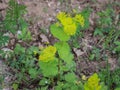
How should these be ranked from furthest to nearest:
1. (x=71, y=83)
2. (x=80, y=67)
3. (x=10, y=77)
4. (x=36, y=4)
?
1. (x=36, y=4)
2. (x=80, y=67)
3. (x=10, y=77)
4. (x=71, y=83)

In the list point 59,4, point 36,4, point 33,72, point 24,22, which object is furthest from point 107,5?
point 33,72

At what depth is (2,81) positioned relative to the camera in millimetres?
3445

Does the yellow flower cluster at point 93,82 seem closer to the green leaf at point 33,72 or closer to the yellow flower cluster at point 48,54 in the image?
the yellow flower cluster at point 48,54

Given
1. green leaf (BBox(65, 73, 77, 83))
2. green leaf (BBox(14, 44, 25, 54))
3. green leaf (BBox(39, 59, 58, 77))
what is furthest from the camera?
green leaf (BBox(14, 44, 25, 54))

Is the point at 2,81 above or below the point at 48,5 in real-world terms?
below

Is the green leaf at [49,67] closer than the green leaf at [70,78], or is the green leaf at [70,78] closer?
the green leaf at [49,67]

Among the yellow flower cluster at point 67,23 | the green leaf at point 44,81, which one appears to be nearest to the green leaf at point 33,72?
the green leaf at point 44,81

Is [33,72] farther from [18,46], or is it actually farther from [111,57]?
[111,57]

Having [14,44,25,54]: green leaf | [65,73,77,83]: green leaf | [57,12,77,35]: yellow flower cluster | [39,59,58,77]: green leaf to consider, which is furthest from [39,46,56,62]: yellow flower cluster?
[14,44,25,54]: green leaf

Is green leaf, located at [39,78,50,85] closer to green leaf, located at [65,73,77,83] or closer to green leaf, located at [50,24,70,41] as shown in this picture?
green leaf, located at [65,73,77,83]

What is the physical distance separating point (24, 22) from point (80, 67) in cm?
80

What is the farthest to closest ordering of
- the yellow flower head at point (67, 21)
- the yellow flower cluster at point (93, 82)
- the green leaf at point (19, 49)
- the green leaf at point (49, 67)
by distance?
the green leaf at point (19, 49)
the green leaf at point (49, 67)
the yellow flower head at point (67, 21)
the yellow flower cluster at point (93, 82)

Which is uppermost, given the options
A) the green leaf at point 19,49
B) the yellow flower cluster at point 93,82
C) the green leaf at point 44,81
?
the yellow flower cluster at point 93,82

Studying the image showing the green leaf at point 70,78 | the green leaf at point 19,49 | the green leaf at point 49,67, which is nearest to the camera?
the green leaf at point 49,67
